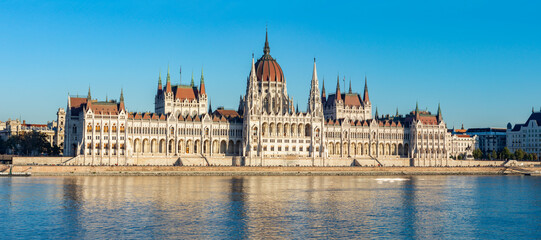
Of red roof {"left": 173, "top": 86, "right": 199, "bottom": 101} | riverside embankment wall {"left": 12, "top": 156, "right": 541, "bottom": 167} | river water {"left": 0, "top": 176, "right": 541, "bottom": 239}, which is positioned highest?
red roof {"left": 173, "top": 86, "right": 199, "bottom": 101}

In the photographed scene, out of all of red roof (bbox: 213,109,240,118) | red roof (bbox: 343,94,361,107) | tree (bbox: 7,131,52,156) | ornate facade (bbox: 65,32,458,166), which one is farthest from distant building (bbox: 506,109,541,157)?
tree (bbox: 7,131,52,156)

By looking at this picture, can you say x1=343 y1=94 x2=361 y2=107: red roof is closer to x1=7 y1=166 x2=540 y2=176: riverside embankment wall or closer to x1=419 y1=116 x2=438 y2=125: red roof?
x1=419 y1=116 x2=438 y2=125: red roof

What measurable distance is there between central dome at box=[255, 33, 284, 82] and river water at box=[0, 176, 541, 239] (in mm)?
63045

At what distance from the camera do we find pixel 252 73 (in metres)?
152

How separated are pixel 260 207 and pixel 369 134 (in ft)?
310

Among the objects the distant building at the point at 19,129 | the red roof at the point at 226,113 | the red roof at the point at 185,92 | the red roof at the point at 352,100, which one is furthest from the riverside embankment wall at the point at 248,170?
the distant building at the point at 19,129

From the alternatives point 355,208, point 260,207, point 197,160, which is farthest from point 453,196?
point 197,160

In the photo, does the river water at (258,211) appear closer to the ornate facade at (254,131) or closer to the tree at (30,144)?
the ornate facade at (254,131)

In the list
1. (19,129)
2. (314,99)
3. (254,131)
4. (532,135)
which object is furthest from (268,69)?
(532,135)

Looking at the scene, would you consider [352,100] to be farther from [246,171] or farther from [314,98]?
[246,171]

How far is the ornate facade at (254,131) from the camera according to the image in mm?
133750

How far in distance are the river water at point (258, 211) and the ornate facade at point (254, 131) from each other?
37.3 m

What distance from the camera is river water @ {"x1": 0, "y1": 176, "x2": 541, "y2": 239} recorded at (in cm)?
5381

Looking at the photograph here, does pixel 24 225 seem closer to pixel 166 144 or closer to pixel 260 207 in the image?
pixel 260 207
